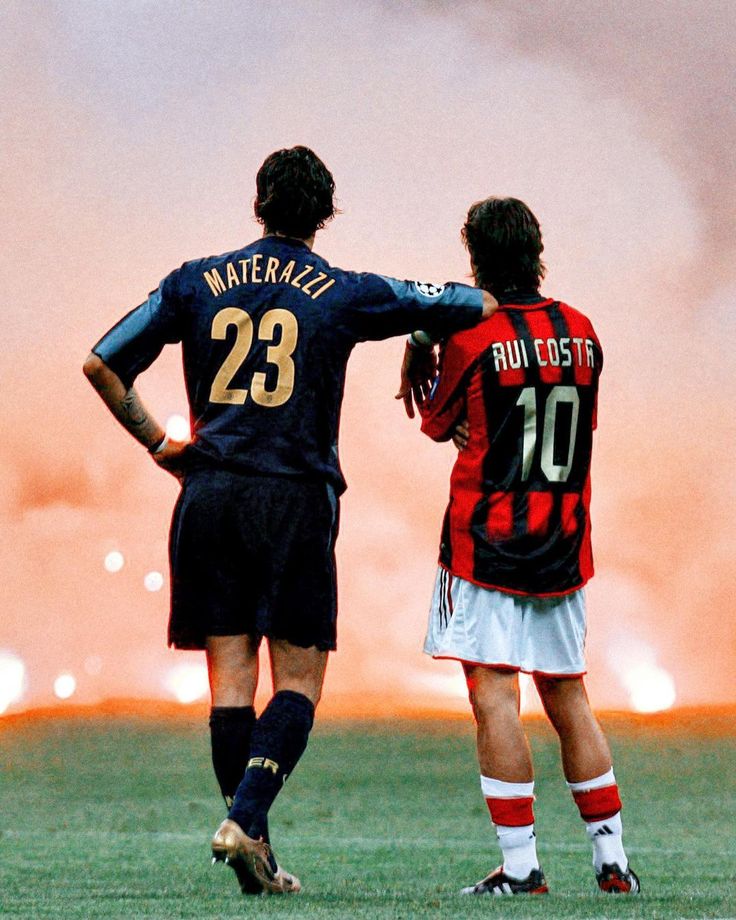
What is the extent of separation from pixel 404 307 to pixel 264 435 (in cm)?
45

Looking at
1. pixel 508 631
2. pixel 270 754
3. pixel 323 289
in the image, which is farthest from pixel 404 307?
pixel 270 754

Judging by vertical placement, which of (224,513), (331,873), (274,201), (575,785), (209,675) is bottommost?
(331,873)

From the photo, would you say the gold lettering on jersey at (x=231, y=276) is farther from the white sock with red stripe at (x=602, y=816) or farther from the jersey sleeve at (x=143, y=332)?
the white sock with red stripe at (x=602, y=816)

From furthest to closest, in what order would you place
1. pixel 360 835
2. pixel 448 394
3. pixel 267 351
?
1. pixel 360 835
2. pixel 448 394
3. pixel 267 351

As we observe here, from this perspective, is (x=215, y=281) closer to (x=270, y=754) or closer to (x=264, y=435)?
(x=264, y=435)

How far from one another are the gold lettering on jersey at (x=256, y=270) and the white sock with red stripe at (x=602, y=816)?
1419 millimetres

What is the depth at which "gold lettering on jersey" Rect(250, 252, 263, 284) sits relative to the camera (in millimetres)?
3266

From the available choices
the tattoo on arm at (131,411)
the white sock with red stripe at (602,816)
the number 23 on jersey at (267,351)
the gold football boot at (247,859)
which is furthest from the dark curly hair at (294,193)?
the white sock with red stripe at (602,816)

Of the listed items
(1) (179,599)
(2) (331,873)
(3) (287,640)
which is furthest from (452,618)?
(2) (331,873)

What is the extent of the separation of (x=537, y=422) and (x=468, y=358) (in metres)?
0.22

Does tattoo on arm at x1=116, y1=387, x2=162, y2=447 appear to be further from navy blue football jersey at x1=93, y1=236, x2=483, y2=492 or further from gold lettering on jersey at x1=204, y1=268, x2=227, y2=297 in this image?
gold lettering on jersey at x1=204, y1=268, x2=227, y2=297

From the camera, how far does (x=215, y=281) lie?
3.28 metres

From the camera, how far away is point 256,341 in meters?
3.23

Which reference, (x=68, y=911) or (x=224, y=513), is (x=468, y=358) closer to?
(x=224, y=513)
